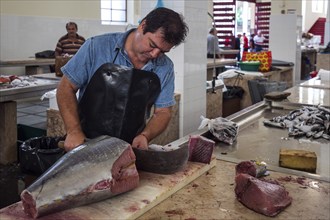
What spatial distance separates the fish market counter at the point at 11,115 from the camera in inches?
171

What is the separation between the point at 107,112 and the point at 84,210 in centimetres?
88

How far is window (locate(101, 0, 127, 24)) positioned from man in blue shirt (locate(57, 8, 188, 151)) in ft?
26.6

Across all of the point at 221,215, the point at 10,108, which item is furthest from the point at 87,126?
the point at 10,108

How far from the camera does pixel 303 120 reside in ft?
9.95

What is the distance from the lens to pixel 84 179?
1.42 m

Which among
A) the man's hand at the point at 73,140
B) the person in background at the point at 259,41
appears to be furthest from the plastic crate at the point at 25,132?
the person in background at the point at 259,41

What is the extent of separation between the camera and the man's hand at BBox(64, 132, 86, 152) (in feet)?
6.34

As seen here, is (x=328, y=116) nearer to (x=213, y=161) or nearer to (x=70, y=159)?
(x=213, y=161)

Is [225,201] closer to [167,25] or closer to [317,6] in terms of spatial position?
[167,25]

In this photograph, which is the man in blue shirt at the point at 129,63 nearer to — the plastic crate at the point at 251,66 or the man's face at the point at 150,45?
the man's face at the point at 150,45

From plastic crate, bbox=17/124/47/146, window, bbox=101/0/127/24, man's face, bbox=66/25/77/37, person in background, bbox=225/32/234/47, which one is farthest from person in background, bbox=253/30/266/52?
plastic crate, bbox=17/124/47/146

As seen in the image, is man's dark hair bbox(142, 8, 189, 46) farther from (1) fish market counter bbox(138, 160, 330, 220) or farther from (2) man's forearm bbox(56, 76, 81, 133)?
(1) fish market counter bbox(138, 160, 330, 220)

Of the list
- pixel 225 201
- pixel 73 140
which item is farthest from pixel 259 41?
pixel 225 201

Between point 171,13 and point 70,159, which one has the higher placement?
point 171,13
